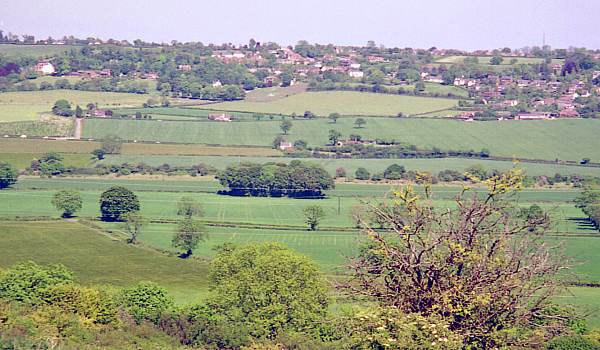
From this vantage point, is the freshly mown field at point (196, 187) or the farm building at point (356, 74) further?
the farm building at point (356, 74)

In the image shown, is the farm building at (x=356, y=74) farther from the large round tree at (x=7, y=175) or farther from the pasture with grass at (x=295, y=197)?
the large round tree at (x=7, y=175)

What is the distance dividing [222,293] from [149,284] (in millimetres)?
3502

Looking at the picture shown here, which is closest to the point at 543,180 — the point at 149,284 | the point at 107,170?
the point at 107,170

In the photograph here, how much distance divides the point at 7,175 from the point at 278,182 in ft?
56.8

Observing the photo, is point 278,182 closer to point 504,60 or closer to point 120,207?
point 120,207

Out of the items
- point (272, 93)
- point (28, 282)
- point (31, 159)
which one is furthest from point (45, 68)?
point (28, 282)

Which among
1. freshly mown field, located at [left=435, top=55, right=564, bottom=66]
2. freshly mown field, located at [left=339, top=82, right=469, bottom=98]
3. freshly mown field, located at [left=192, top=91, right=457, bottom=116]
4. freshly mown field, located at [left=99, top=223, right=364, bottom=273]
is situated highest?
freshly mown field, located at [left=435, top=55, right=564, bottom=66]

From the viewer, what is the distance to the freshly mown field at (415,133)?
90250 millimetres

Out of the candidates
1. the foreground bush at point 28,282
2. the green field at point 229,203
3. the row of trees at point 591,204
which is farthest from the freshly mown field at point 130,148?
the foreground bush at point 28,282

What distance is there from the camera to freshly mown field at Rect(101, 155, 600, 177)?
257 feet

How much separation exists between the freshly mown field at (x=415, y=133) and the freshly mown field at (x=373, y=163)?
15.8ft

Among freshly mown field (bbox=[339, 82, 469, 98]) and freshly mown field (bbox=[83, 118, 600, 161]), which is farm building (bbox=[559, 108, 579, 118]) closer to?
freshly mown field (bbox=[83, 118, 600, 161])

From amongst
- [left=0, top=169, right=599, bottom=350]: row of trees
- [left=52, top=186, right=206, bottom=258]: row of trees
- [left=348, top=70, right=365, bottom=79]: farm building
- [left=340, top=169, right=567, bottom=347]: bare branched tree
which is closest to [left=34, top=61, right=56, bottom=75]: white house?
[left=348, top=70, right=365, bottom=79]: farm building

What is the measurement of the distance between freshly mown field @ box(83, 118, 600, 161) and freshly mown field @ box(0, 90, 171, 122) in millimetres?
7582
